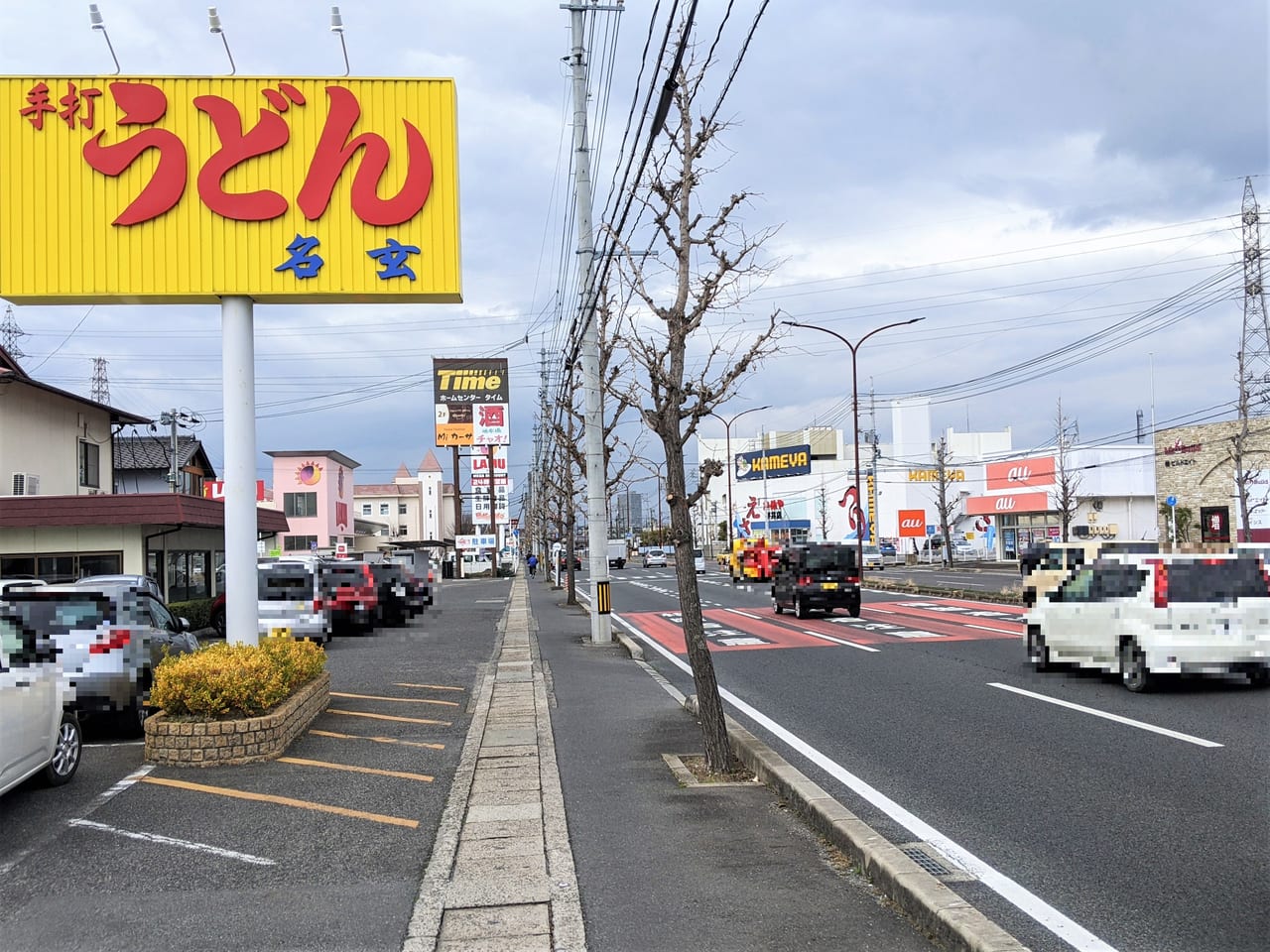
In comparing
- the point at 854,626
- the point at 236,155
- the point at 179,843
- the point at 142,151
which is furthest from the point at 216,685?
the point at 854,626

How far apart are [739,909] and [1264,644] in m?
9.16

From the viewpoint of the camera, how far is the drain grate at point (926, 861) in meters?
5.78

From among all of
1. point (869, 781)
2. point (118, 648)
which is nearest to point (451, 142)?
point (118, 648)

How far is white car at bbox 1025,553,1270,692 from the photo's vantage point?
38.7 feet

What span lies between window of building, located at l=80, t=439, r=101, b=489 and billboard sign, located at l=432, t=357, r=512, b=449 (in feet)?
71.3

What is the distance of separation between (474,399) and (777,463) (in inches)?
1995

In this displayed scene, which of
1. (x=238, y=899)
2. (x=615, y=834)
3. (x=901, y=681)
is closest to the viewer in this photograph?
(x=238, y=899)

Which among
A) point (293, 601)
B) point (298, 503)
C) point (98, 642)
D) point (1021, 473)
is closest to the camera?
point (98, 642)

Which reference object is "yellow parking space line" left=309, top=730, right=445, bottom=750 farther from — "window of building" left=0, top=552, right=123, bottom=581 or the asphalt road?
"window of building" left=0, top=552, right=123, bottom=581

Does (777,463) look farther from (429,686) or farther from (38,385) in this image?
(429,686)

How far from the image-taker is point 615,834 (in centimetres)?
680

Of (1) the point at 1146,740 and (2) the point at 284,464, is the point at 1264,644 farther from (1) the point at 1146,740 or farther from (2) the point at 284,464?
(2) the point at 284,464

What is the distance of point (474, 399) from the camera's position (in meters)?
51.1

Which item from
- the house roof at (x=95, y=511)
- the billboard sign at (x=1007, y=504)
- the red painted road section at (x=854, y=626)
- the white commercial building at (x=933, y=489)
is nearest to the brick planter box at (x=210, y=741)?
the red painted road section at (x=854, y=626)
